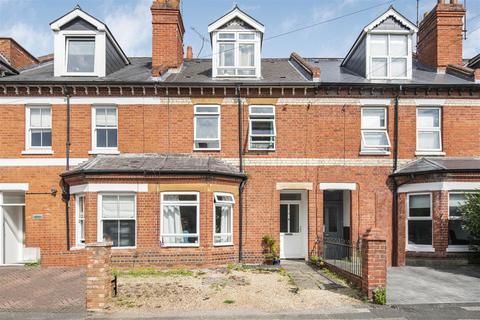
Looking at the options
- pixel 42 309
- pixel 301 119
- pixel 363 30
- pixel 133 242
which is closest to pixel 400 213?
pixel 301 119

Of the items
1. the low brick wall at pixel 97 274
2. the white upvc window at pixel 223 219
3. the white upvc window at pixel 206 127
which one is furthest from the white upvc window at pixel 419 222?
the low brick wall at pixel 97 274

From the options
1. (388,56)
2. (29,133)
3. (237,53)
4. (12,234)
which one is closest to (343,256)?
(388,56)

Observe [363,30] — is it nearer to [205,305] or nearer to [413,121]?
[413,121]

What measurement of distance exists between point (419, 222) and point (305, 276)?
5.68 m

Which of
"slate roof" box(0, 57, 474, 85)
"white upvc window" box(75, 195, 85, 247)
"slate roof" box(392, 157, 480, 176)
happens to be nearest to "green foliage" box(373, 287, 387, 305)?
"slate roof" box(392, 157, 480, 176)

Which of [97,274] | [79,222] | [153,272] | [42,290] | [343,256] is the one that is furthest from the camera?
[79,222]

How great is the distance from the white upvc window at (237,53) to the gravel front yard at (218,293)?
28.0ft

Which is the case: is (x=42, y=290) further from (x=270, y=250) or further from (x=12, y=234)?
(x=270, y=250)

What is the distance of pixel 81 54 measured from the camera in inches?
674

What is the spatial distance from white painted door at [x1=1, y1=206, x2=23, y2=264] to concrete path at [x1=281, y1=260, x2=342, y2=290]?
11.3m

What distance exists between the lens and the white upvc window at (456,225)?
14828 millimetres

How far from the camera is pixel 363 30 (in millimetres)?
17312

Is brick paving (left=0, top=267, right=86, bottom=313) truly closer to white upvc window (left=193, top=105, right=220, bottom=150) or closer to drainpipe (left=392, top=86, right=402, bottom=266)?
white upvc window (left=193, top=105, right=220, bottom=150)

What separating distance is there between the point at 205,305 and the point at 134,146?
Result: 846cm
